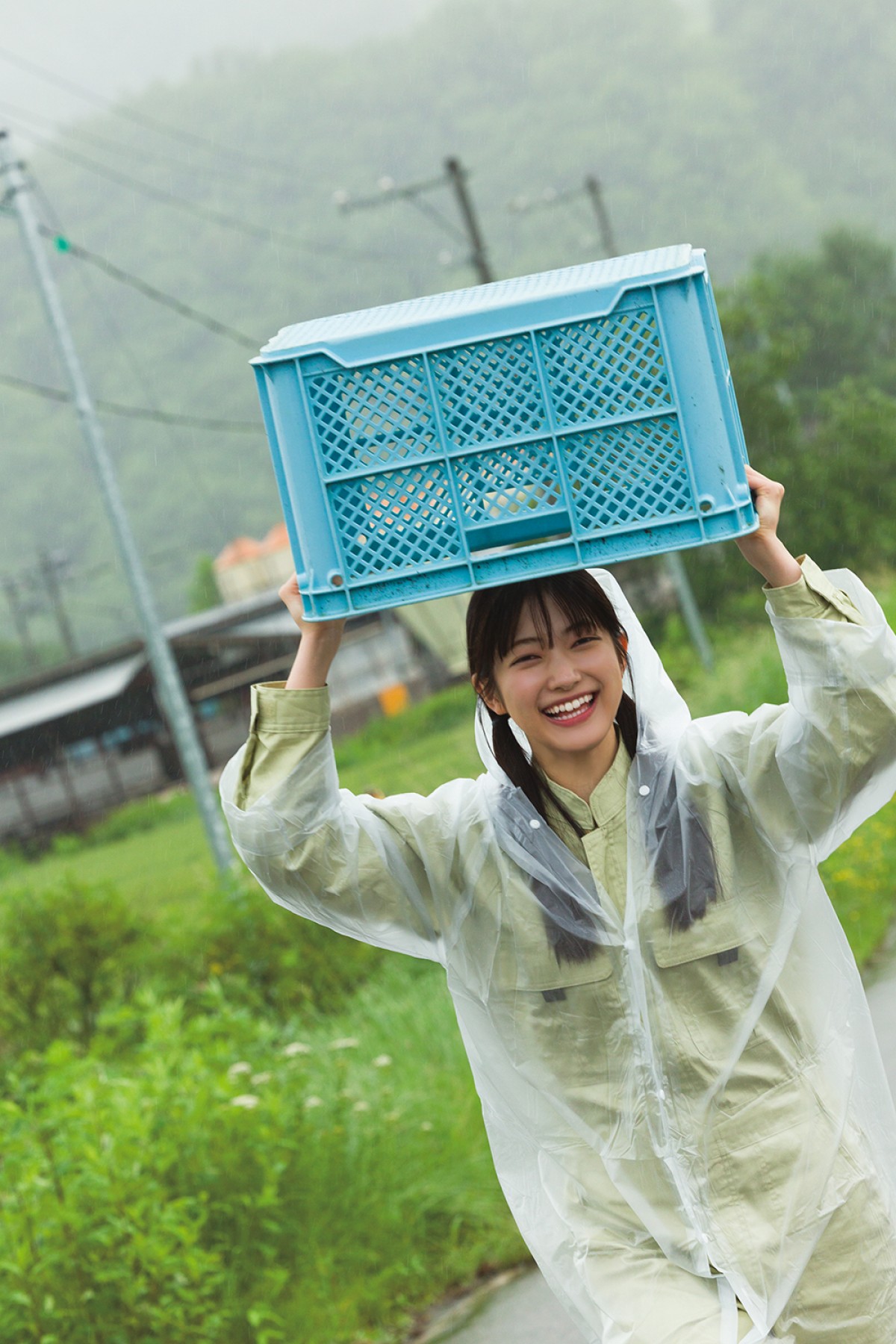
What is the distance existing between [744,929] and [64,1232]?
271 centimetres

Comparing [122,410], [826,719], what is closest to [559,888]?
[826,719]

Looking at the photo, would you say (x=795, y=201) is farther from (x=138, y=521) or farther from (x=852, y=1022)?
(x=852, y=1022)

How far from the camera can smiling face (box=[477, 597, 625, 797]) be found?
104 inches

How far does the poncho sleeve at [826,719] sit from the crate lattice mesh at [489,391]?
51cm

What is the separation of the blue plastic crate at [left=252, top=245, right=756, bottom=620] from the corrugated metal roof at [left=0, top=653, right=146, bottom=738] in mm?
34464

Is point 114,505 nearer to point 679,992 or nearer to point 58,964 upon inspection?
point 58,964

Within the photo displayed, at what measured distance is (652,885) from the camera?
2.66 meters

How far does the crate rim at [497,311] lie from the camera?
7.49ft

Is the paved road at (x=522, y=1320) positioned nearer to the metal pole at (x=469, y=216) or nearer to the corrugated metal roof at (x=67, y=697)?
the metal pole at (x=469, y=216)

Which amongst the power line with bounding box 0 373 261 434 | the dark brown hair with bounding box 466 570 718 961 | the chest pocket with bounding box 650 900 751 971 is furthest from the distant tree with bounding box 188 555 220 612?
the chest pocket with bounding box 650 900 751 971

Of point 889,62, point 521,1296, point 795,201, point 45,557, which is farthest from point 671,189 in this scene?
point 521,1296

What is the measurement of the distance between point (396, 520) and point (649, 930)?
2.85 feet

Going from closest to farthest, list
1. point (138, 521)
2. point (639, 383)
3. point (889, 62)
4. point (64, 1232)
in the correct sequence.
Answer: point (639, 383)
point (64, 1232)
point (138, 521)
point (889, 62)

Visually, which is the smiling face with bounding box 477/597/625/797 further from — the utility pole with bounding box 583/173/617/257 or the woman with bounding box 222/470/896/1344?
the utility pole with bounding box 583/173/617/257
